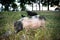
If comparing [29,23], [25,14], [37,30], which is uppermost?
[25,14]

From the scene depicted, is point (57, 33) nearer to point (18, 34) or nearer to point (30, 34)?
point (30, 34)

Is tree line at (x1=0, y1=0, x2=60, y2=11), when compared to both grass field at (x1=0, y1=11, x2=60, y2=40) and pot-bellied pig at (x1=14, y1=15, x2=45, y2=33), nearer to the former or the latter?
grass field at (x1=0, y1=11, x2=60, y2=40)

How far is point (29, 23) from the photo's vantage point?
254 cm

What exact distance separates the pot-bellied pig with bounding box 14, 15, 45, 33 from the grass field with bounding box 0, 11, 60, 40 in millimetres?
75

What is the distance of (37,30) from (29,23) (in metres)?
0.21

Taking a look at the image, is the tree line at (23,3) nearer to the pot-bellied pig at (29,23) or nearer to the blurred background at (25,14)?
the blurred background at (25,14)

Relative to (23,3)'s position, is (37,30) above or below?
below

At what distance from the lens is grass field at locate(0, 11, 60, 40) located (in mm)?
2449

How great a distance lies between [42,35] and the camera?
2.45 meters

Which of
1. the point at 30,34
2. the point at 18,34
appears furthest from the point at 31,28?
the point at 18,34

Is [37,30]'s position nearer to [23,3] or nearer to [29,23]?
[29,23]

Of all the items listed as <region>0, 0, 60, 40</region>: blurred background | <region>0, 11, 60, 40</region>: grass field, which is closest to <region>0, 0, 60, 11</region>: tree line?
<region>0, 0, 60, 40</region>: blurred background

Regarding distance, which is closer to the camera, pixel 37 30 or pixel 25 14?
pixel 37 30

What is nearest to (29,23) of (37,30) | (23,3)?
(37,30)
